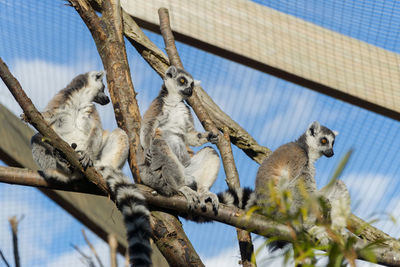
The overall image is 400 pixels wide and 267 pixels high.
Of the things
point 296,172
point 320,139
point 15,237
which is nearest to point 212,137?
point 296,172

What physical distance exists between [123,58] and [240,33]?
106 centimetres

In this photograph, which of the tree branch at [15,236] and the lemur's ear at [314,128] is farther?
the lemur's ear at [314,128]

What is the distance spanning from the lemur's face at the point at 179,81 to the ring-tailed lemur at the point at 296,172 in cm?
99

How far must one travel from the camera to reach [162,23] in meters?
3.94

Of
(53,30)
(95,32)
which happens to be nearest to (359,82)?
(95,32)

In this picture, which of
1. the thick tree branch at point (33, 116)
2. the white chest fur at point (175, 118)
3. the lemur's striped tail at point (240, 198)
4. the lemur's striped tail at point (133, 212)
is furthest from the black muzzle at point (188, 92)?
the thick tree branch at point (33, 116)

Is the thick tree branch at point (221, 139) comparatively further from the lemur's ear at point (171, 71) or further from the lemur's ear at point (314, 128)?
the lemur's ear at point (314, 128)

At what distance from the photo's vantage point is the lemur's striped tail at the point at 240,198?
3.68m

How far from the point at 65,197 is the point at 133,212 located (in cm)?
181

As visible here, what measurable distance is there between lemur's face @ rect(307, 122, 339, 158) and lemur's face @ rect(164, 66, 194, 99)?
1357 mm

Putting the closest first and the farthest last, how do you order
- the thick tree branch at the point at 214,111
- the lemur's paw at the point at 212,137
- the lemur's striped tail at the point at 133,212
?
the lemur's striped tail at the point at 133,212 → the lemur's paw at the point at 212,137 → the thick tree branch at the point at 214,111

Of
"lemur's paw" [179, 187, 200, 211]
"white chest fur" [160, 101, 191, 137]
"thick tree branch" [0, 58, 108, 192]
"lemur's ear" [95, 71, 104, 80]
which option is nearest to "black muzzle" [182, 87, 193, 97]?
"white chest fur" [160, 101, 191, 137]

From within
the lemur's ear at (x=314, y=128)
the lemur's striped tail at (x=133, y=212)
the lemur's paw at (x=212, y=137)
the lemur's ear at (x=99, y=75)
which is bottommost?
the lemur's striped tail at (x=133, y=212)

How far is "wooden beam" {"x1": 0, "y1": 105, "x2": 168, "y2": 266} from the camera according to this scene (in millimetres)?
4473
